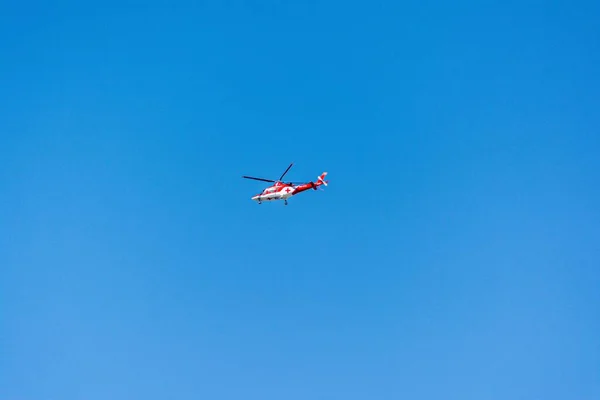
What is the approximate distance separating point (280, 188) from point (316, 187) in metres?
8.22

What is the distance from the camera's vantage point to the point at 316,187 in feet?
508

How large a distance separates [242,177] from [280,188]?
28.4ft

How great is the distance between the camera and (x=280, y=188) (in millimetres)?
157375

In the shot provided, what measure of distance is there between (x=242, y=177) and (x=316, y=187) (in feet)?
52.8

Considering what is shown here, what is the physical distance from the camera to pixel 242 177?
156 m
